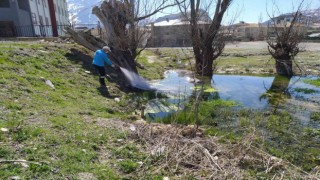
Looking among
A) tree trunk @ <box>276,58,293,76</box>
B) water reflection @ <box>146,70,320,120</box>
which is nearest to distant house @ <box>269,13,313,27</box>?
tree trunk @ <box>276,58,293,76</box>

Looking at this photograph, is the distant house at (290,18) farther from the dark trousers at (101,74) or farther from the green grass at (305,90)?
the dark trousers at (101,74)

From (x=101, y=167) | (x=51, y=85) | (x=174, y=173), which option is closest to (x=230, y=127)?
(x=174, y=173)

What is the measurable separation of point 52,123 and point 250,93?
31.2 feet

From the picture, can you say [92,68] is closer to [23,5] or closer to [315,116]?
[315,116]

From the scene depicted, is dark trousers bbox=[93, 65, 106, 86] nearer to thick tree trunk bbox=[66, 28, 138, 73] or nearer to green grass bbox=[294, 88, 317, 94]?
thick tree trunk bbox=[66, 28, 138, 73]

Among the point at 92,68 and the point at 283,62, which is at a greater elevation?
the point at 92,68

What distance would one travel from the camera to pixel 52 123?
5688 mm

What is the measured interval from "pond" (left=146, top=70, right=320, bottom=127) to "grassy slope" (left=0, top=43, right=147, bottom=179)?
6.83ft

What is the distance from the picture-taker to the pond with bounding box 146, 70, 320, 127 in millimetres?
9797

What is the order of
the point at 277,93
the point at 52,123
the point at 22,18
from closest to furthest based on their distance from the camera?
the point at 52,123, the point at 277,93, the point at 22,18

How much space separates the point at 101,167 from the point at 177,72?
47.6 ft

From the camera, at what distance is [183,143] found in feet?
17.9

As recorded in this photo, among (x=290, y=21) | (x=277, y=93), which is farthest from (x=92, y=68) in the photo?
(x=290, y=21)

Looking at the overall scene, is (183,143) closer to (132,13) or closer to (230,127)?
(230,127)
